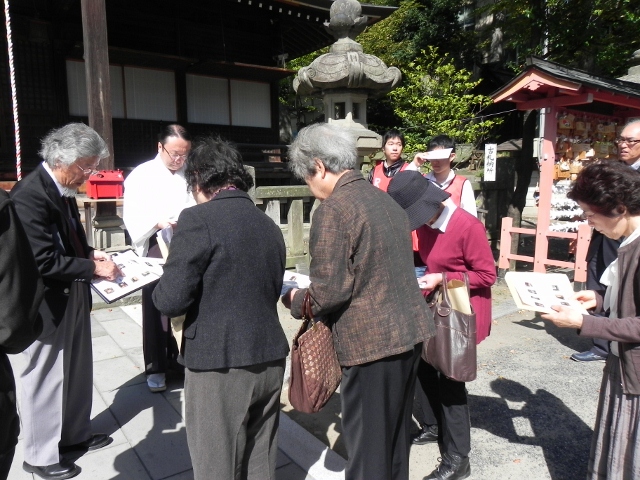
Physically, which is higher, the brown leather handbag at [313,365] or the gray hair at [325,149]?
the gray hair at [325,149]

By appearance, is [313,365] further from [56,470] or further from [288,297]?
[56,470]

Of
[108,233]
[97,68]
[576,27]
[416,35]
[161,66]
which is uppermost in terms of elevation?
[416,35]

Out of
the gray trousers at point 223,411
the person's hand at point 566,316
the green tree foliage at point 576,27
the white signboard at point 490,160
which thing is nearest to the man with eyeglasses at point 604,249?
the person's hand at point 566,316

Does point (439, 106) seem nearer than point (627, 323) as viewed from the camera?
No

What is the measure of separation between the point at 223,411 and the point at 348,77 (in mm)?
4470

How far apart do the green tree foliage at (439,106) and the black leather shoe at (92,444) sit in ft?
35.1

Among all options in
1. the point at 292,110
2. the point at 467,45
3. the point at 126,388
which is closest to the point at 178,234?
the point at 126,388

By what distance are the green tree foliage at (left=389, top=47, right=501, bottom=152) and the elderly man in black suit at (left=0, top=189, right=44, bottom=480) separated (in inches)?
452

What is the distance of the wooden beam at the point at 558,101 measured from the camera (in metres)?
5.59

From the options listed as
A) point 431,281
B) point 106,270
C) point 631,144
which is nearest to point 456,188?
point 631,144

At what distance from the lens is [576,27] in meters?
7.88

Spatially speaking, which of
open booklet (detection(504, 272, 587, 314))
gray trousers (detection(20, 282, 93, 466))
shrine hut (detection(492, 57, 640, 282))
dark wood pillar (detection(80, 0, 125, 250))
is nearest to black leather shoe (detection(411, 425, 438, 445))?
open booklet (detection(504, 272, 587, 314))

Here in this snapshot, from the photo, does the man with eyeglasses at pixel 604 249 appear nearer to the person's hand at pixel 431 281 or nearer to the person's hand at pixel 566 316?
the person's hand at pixel 431 281

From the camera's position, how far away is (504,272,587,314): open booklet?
6.99 ft
